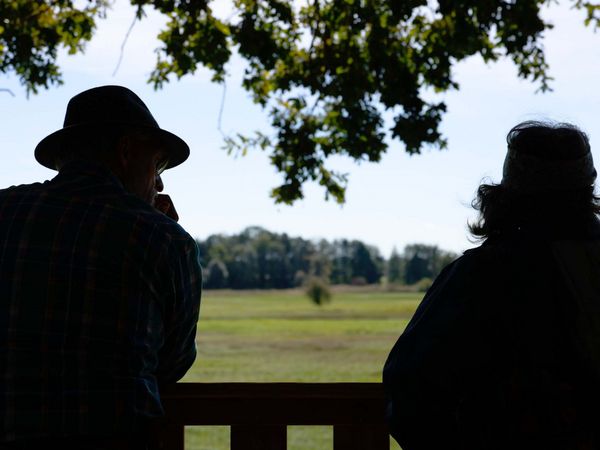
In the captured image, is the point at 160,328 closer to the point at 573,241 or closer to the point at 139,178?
the point at 139,178

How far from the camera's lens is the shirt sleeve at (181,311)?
1.73 m

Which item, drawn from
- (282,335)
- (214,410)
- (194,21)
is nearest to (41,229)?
(214,410)

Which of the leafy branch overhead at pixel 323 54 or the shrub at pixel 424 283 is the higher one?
the leafy branch overhead at pixel 323 54

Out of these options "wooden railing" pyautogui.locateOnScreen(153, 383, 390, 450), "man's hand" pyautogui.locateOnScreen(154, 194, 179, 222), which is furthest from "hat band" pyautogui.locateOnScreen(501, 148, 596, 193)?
"man's hand" pyautogui.locateOnScreen(154, 194, 179, 222)

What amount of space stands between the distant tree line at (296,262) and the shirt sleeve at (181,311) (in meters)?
92.4

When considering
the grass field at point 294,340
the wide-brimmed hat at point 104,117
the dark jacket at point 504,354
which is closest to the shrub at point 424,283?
the grass field at point 294,340

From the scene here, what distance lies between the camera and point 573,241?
1454mm

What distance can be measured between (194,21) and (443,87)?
218cm

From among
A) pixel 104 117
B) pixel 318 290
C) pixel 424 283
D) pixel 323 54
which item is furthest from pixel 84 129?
pixel 318 290

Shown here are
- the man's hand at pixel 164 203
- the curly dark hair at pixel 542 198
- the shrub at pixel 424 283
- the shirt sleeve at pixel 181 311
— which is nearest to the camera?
the curly dark hair at pixel 542 198

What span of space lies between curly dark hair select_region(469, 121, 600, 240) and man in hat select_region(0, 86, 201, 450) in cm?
69

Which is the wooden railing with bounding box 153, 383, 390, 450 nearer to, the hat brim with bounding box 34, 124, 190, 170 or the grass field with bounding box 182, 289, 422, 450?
the hat brim with bounding box 34, 124, 190, 170

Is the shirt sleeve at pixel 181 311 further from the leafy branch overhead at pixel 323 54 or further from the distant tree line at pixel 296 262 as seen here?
the distant tree line at pixel 296 262

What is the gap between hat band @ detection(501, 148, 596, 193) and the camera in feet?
4.99
